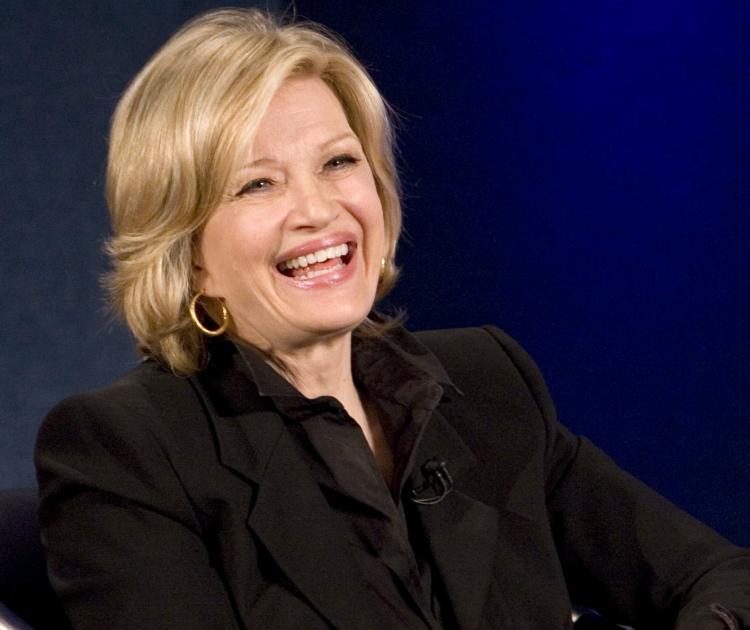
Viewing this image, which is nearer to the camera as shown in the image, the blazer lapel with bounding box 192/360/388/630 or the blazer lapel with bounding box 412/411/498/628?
the blazer lapel with bounding box 192/360/388/630

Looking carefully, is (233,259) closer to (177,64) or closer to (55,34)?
(177,64)

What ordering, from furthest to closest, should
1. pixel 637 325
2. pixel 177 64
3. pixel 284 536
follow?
pixel 637 325
pixel 177 64
pixel 284 536

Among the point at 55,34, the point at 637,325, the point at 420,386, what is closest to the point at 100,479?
the point at 420,386

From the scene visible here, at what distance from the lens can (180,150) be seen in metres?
1.71

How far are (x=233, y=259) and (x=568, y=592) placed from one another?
29.8 inches

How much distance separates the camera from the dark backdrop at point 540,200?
2.68 m

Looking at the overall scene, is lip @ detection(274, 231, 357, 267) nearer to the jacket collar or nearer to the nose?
the nose

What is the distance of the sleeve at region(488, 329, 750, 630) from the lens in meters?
1.89

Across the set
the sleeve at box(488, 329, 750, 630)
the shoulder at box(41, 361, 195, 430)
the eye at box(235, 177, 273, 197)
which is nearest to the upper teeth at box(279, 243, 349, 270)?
the eye at box(235, 177, 273, 197)

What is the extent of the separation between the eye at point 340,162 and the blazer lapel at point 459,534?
420 millimetres

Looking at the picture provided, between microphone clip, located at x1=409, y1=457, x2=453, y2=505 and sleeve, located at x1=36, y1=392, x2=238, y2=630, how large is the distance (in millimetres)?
376

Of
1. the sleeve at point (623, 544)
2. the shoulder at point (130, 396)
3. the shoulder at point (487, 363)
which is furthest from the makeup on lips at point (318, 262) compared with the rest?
the sleeve at point (623, 544)

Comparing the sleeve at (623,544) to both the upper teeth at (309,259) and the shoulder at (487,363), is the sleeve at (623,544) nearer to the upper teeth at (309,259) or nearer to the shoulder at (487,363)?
the shoulder at (487,363)

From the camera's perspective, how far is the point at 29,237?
3148mm
